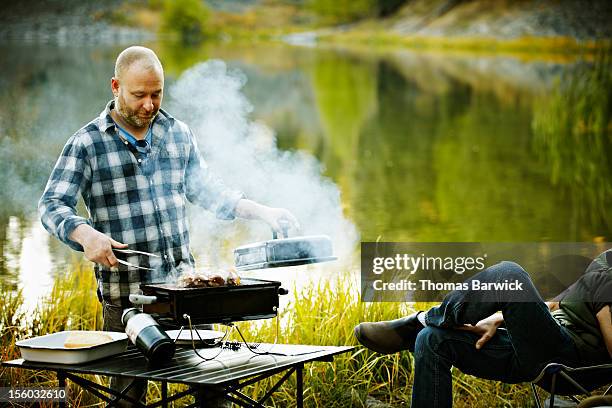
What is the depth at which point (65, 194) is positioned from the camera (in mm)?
2781

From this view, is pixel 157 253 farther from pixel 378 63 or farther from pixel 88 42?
pixel 378 63

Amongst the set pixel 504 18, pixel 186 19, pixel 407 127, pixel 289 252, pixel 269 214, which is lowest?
pixel 289 252

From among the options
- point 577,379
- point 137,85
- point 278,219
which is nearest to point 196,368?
point 278,219

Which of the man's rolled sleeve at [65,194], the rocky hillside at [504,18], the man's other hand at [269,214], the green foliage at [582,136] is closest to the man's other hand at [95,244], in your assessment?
the man's rolled sleeve at [65,194]

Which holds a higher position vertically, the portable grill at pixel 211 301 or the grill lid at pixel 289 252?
the grill lid at pixel 289 252

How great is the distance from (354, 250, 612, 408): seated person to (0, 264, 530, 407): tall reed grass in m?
0.73

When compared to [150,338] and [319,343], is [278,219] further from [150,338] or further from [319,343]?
[319,343]

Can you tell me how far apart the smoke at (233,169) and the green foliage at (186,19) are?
0.19 metres

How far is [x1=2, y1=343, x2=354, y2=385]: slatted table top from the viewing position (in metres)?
2.40

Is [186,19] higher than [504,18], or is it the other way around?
[504,18]

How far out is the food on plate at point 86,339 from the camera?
8.34ft

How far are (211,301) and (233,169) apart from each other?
215 cm

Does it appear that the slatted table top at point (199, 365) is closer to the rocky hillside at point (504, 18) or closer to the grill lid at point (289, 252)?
the grill lid at point (289, 252)

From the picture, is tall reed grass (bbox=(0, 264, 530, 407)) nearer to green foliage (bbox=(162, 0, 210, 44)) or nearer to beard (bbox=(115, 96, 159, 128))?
beard (bbox=(115, 96, 159, 128))
